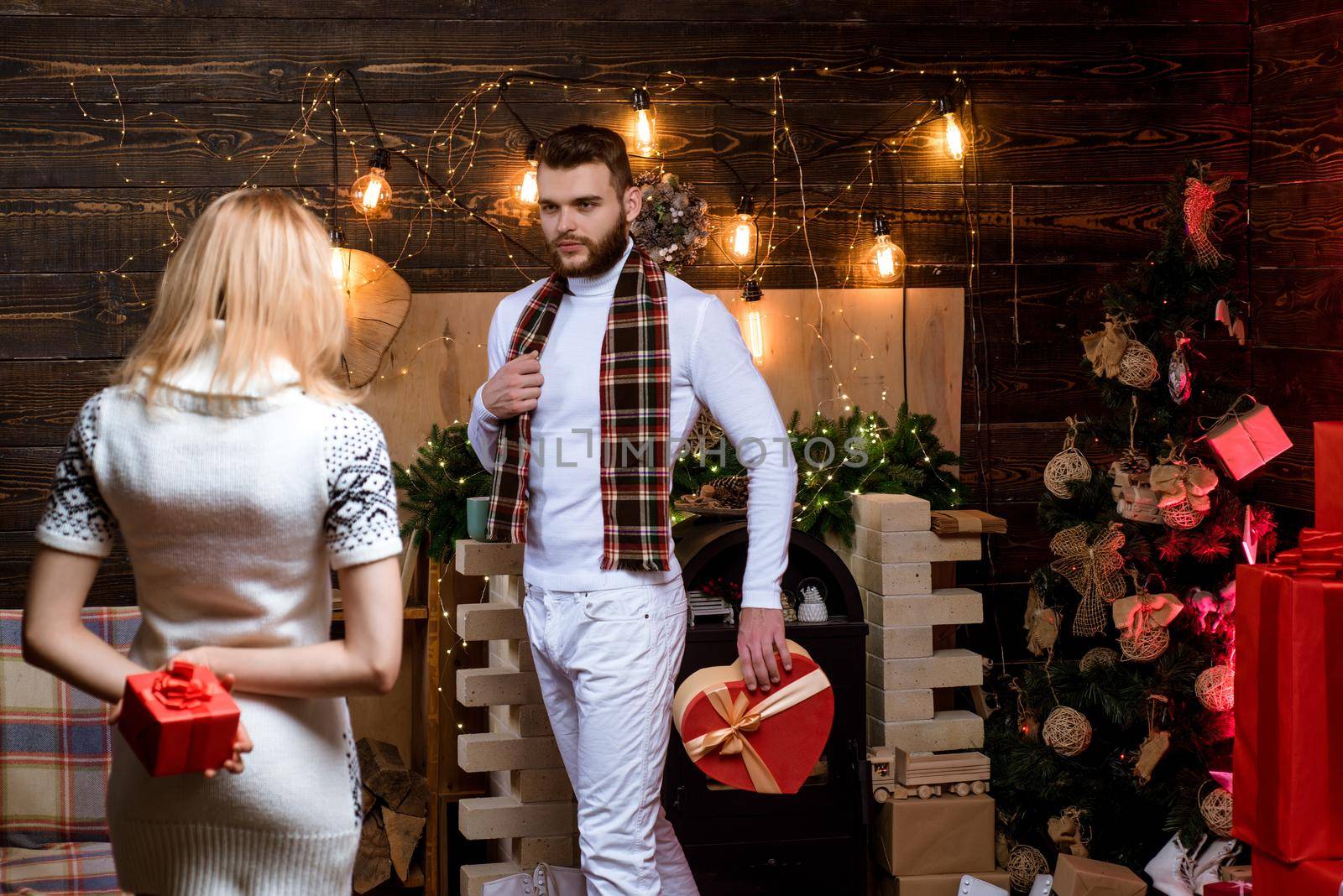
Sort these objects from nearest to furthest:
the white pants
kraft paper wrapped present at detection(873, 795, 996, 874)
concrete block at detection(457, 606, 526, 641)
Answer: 1. the white pants
2. concrete block at detection(457, 606, 526, 641)
3. kraft paper wrapped present at detection(873, 795, 996, 874)

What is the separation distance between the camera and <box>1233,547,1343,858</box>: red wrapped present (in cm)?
257

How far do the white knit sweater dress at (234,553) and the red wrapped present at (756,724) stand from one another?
42.0 inches

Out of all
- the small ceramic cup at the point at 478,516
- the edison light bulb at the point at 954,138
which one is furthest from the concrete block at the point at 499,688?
the edison light bulb at the point at 954,138

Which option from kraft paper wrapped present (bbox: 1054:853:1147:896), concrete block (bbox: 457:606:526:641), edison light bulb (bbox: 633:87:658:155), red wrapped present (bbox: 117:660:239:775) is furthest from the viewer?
edison light bulb (bbox: 633:87:658:155)

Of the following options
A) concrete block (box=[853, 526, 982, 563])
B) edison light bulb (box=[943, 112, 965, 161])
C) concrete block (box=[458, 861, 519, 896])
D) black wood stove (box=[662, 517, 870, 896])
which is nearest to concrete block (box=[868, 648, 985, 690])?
black wood stove (box=[662, 517, 870, 896])

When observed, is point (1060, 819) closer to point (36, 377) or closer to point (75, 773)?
point (75, 773)

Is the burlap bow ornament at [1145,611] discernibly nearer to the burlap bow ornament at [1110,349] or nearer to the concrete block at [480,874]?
the burlap bow ornament at [1110,349]

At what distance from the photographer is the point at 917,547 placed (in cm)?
334

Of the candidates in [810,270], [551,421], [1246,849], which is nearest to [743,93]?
[810,270]

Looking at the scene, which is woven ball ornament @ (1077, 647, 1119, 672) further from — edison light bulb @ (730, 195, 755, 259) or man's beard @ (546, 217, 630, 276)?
man's beard @ (546, 217, 630, 276)

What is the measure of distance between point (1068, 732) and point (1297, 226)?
175cm

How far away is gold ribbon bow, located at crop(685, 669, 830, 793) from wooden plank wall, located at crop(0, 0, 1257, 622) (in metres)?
1.67

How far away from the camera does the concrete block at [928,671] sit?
10.9 ft

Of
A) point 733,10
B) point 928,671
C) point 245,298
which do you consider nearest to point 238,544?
point 245,298
